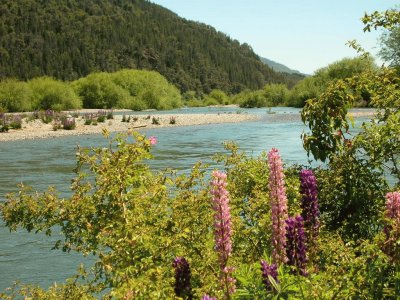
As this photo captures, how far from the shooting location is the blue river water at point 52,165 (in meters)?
8.19

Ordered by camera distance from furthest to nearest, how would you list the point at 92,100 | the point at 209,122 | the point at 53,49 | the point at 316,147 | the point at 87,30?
the point at 87,30 → the point at 53,49 → the point at 92,100 → the point at 209,122 → the point at 316,147

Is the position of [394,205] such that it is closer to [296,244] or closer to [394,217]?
[394,217]

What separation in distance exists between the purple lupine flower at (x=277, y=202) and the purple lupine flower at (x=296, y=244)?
0.06 meters

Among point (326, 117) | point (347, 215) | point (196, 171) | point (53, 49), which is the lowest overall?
point (347, 215)

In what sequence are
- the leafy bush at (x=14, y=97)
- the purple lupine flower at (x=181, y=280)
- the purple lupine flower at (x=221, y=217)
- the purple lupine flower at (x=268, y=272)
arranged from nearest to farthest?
the purple lupine flower at (x=221, y=217) → the purple lupine flower at (x=268, y=272) → the purple lupine flower at (x=181, y=280) → the leafy bush at (x=14, y=97)

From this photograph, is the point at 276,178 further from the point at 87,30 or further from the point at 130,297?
the point at 87,30

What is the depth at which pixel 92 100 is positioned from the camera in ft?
266

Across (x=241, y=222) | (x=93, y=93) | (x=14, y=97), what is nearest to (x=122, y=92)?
(x=93, y=93)

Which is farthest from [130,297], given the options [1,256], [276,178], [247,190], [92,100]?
[92,100]

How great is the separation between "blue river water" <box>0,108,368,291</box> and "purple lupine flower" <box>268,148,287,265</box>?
2761 mm

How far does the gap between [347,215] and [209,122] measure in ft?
133

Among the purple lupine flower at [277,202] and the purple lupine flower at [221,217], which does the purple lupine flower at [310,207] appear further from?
the purple lupine flower at [221,217]

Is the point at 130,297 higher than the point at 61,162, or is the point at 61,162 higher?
the point at 130,297

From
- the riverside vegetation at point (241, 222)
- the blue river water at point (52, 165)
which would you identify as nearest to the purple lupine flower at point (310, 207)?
the riverside vegetation at point (241, 222)
